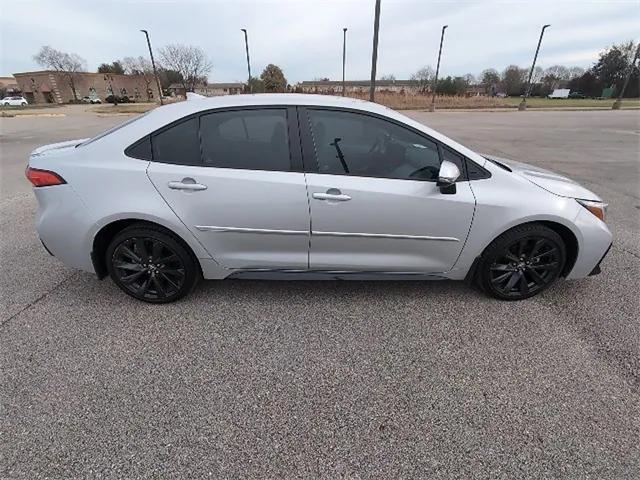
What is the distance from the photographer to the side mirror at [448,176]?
2.34m

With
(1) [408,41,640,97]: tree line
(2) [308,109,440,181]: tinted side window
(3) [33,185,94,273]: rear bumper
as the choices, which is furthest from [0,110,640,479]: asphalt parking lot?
(1) [408,41,640,97]: tree line

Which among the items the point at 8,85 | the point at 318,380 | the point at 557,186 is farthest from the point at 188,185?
the point at 8,85

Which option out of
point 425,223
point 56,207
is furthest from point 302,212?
point 56,207

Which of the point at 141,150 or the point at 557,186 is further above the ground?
the point at 141,150

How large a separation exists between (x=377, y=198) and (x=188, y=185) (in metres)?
1.34

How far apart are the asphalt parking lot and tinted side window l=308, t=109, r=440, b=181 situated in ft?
3.55

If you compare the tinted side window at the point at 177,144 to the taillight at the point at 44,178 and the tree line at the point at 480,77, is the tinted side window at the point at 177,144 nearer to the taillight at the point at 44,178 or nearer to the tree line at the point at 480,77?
the taillight at the point at 44,178

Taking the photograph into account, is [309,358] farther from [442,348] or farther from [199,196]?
[199,196]

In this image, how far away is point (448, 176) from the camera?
2.33 meters

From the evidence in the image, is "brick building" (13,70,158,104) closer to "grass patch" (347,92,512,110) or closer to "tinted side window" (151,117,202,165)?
"grass patch" (347,92,512,110)

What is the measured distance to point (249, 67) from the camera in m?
34.0

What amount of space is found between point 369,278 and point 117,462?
1.92 m

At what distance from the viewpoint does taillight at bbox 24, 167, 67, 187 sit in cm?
256

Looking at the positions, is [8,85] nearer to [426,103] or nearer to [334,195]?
[426,103]
